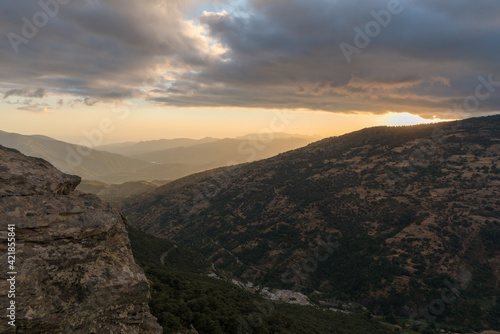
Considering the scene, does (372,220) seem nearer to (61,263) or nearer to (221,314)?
(221,314)

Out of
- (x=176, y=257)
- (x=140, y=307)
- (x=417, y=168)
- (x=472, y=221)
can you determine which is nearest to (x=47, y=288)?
(x=140, y=307)

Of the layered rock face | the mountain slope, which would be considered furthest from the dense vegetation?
the mountain slope

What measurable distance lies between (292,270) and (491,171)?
8902 centimetres

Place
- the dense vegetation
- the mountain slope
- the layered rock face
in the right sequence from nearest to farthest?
the layered rock face → the dense vegetation → the mountain slope

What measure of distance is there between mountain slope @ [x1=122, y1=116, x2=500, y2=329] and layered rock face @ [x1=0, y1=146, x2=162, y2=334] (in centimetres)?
7549

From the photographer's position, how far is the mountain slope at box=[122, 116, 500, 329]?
239 feet

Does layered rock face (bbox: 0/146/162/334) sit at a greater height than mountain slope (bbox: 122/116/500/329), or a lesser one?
greater

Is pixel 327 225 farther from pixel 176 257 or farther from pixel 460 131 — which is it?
pixel 460 131

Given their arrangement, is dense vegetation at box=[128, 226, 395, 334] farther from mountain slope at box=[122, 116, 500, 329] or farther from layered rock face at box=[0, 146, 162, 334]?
mountain slope at box=[122, 116, 500, 329]

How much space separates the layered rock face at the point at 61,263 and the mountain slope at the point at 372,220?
248ft

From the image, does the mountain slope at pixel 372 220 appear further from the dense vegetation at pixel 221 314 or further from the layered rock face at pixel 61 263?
the layered rock face at pixel 61 263

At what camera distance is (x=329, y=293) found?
255 ft

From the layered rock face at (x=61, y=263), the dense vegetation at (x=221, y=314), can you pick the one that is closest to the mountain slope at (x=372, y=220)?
the dense vegetation at (x=221, y=314)

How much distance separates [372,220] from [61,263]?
101m
